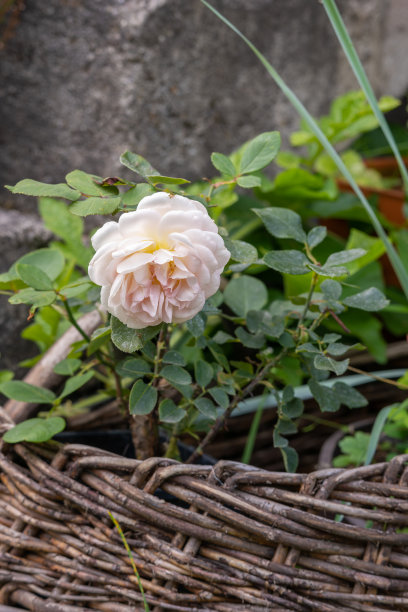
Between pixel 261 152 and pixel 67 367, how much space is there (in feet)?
1.05

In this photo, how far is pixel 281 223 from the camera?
59 cm

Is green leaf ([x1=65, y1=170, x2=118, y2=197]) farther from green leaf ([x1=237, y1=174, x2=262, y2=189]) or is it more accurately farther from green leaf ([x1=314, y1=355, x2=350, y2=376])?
green leaf ([x1=314, y1=355, x2=350, y2=376])

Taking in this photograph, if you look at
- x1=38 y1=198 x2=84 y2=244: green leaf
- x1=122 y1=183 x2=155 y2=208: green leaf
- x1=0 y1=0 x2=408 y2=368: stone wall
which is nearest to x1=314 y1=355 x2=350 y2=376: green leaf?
x1=122 y1=183 x2=155 y2=208: green leaf

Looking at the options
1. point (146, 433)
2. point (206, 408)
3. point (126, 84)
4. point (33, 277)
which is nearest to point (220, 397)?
point (206, 408)

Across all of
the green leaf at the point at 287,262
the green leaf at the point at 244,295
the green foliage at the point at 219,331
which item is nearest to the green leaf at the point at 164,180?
the green foliage at the point at 219,331

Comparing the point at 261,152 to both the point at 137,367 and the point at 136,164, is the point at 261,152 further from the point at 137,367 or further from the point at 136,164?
the point at 137,367

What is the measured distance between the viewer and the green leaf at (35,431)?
582mm

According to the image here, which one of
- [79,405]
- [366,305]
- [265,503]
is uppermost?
[366,305]

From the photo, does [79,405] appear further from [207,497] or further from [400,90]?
[400,90]

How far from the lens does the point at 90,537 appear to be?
56 centimetres

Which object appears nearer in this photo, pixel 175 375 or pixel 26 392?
pixel 175 375

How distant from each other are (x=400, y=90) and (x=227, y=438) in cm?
132

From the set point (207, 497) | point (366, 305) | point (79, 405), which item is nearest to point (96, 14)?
point (79, 405)

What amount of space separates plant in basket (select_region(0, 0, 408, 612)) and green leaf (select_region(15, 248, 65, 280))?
6cm
